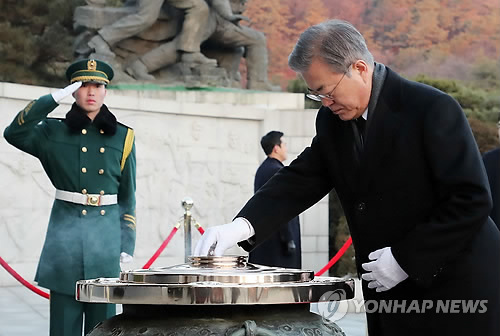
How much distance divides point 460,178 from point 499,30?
2815 cm

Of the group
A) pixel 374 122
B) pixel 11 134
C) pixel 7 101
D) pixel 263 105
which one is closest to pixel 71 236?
pixel 11 134

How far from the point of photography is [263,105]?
1500 cm

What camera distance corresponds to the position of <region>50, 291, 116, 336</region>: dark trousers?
4.86 metres

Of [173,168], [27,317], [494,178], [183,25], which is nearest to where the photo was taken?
[494,178]


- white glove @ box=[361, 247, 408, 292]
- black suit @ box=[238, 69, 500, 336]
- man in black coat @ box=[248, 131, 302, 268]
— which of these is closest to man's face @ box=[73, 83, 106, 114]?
black suit @ box=[238, 69, 500, 336]

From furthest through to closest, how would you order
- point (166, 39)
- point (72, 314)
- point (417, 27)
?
point (417, 27)
point (166, 39)
point (72, 314)

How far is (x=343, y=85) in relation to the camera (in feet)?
9.83

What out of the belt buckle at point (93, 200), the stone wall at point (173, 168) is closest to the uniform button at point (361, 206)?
the belt buckle at point (93, 200)

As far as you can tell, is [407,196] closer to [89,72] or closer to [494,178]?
[494,178]

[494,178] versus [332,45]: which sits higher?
[332,45]

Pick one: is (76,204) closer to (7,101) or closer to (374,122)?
(374,122)

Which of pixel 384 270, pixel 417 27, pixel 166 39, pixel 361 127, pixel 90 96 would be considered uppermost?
pixel 417 27

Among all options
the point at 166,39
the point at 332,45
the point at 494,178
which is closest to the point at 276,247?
the point at 494,178

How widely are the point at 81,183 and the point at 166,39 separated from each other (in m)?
11.1
